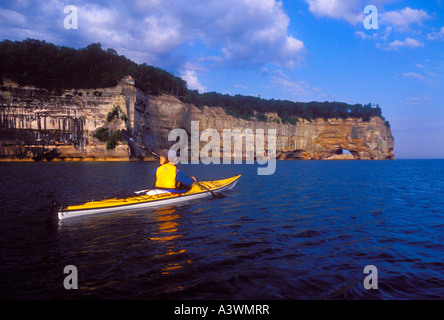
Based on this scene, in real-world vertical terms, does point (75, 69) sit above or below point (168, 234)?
above

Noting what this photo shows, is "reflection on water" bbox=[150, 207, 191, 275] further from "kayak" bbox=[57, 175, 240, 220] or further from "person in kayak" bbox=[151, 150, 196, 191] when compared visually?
"person in kayak" bbox=[151, 150, 196, 191]

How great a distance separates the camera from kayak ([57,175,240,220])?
7.66m

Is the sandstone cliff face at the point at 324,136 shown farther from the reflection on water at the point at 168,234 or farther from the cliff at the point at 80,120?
the reflection on water at the point at 168,234

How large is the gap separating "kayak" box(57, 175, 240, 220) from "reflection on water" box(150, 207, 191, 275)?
49cm

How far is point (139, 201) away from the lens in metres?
8.91

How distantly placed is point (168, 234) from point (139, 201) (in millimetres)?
3057

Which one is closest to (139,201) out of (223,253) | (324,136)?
(223,253)

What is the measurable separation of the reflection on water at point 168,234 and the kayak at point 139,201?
0.49 meters

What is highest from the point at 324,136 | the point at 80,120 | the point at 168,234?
the point at 80,120

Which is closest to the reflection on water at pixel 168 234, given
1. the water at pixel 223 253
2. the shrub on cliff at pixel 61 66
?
the water at pixel 223 253

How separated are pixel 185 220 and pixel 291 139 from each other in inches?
2816

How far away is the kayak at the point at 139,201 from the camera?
7660 millimetres

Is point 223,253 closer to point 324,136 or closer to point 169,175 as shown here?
point 169,175
